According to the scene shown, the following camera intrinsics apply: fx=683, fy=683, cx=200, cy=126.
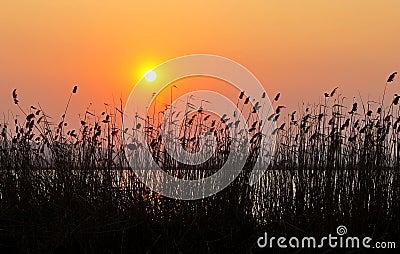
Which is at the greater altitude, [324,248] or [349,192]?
[349,192]

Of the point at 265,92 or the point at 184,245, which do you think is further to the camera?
the point at 265,92

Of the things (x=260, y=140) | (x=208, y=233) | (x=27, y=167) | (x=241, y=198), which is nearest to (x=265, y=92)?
(x=260, y=140)


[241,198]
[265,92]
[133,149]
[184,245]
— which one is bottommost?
[184,245]

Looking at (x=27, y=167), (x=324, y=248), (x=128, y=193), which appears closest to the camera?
(x=324, y=248)

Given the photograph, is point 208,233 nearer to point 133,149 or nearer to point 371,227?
point 133,149

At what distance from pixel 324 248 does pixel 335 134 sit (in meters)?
0.77

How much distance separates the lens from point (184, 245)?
4086 millimetres

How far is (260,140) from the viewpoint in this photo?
439cm

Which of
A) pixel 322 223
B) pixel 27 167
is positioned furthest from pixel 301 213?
pixel 27 167

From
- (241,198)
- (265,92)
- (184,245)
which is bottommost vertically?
(184,245)

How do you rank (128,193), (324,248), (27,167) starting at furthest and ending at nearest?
1. (27,167)
2. (128,193)
3. (324,248)

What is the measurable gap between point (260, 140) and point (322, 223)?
66cm

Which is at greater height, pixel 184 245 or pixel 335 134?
pixel 335 134

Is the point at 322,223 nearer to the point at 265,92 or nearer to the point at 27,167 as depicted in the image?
the point at 265,92
